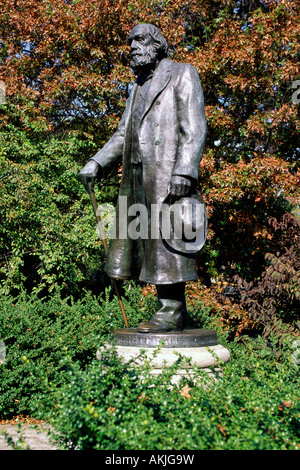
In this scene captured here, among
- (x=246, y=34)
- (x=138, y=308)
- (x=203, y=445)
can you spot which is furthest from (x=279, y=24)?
(x=203, y=445)

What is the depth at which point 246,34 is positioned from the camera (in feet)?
30.2

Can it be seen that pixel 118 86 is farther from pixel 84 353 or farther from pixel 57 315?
pixel 84 353

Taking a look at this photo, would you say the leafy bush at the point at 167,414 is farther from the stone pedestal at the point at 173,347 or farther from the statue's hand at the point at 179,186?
the statue's hand at the point at 179,186

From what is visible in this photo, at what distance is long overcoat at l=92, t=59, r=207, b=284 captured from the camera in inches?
148

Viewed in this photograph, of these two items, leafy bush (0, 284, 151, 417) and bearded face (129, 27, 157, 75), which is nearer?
bearded face (129, 27, 157, 75)

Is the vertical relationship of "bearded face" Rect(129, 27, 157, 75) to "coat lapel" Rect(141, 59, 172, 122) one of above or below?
above

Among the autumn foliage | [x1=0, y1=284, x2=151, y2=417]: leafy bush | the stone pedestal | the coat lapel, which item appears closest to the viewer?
the stone pedestal

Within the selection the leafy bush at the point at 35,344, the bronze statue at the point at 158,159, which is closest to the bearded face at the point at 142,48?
the bronze statue at the point at 158,159

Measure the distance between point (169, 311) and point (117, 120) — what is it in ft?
21.5

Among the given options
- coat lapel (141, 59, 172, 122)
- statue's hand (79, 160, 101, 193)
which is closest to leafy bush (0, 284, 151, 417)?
statue's hand (79, 160, 101, 193)

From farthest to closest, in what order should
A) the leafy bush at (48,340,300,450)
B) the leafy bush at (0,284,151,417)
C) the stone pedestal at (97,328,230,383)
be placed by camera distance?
the leafy bush at (0,284,151,417)
the stone pedestal at (97,328,230,383)
the leafy bush at (48,340,300,450)

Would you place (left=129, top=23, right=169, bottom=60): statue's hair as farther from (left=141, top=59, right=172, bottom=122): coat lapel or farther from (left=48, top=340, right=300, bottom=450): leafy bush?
(left=48, top=340, right=300, bottom=450): leafy bush

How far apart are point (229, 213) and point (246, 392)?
722 centimetres

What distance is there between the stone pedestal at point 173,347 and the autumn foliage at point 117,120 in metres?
4.42
